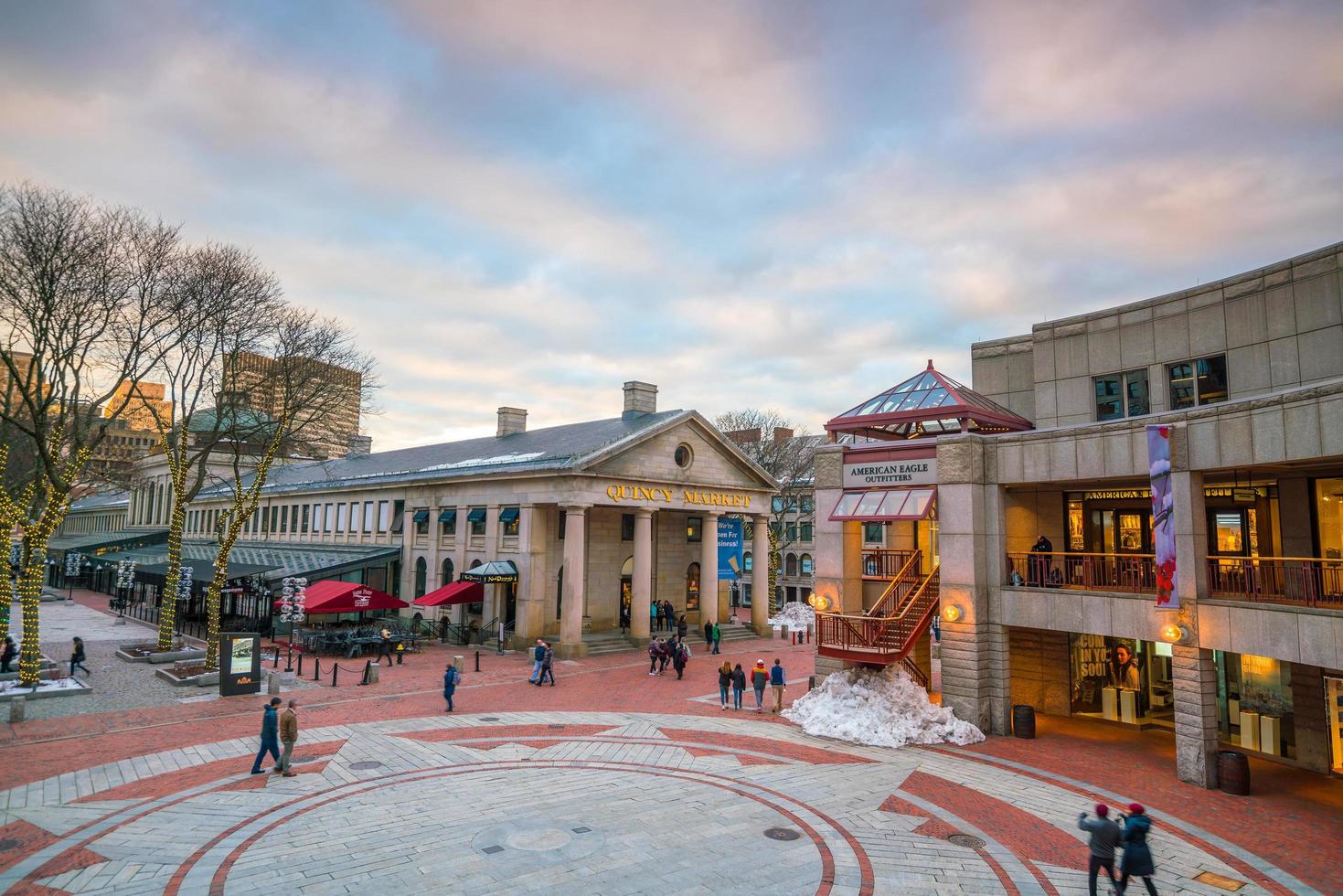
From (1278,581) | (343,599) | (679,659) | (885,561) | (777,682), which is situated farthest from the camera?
(343,599)

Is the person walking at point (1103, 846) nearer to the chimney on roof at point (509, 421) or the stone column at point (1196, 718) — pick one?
the stone column at point (1196, 718)

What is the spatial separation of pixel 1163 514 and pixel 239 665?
27180 mm

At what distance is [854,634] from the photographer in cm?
2158

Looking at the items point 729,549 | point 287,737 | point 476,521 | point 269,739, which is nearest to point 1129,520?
point 729,549

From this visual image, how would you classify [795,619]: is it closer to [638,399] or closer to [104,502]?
[638,399]

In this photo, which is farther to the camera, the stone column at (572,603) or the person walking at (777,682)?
the stone column at (572,603)

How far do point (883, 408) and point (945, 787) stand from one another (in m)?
11.8

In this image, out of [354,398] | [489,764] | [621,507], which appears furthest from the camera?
[621,507]

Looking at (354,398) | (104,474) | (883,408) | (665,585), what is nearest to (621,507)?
(665,585)

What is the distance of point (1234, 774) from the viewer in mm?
16031

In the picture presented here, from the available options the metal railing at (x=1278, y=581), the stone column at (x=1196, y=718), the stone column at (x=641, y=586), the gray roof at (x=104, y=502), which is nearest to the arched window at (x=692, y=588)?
the stone column at (x=641, y=586)

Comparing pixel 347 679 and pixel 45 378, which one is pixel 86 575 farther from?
pixel 347 679

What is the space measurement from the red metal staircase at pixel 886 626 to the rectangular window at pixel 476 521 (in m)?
22.1

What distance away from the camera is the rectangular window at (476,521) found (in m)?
39.9
